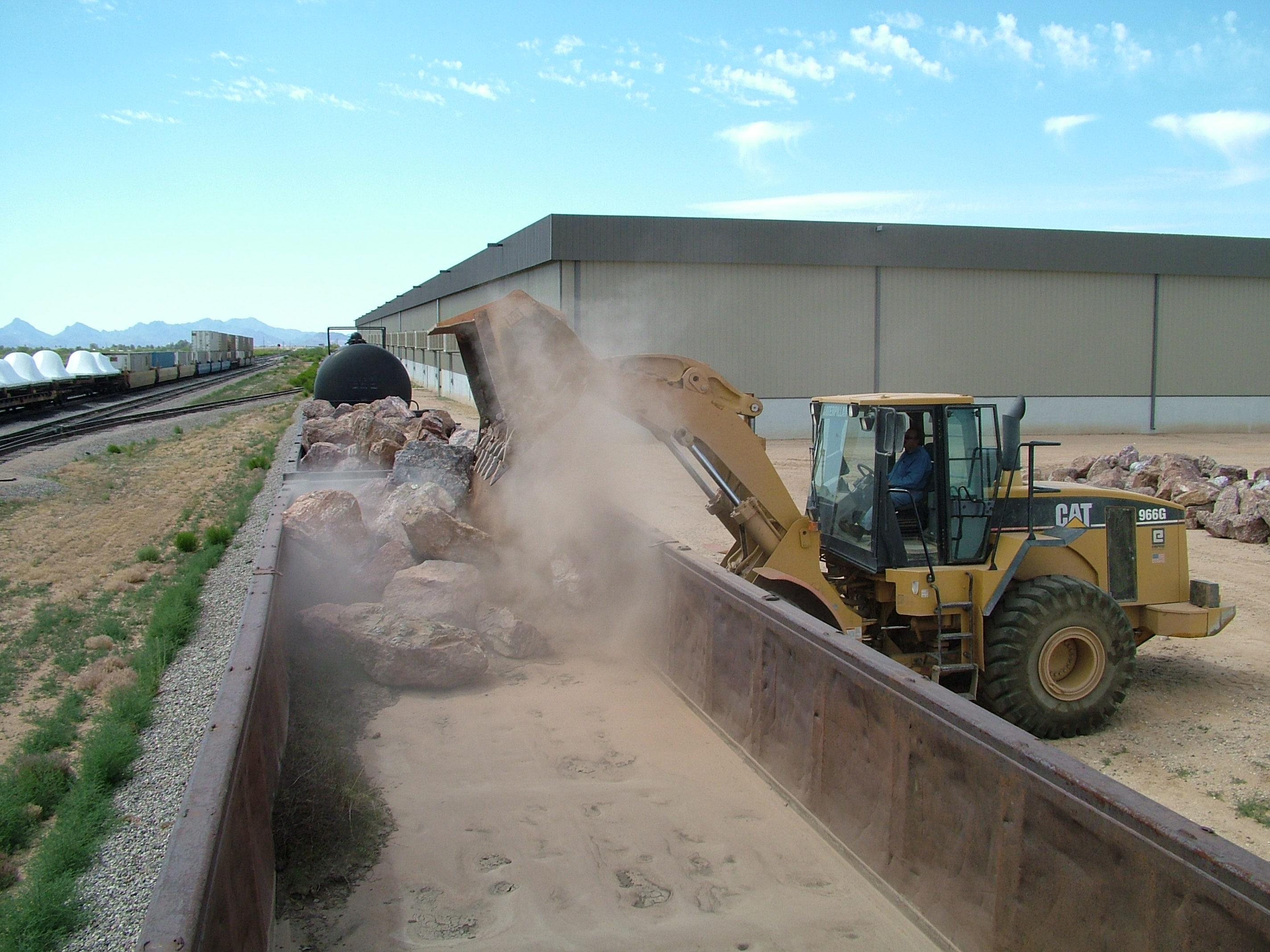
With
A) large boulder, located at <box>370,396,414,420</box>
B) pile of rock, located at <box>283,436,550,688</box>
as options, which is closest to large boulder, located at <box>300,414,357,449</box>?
large boulder, located at <box>370,396,414,420</box>

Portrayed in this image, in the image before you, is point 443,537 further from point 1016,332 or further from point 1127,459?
point 1016,332

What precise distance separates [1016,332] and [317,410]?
21133 millimetres

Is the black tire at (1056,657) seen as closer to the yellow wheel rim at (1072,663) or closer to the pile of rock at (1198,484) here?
the yellow wheel rim at (1072,663)

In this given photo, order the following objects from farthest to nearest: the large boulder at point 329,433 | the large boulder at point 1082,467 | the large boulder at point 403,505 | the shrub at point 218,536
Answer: the large boulder at point 1082,467 → the large boulder at point 329,433 → the shrub at point 218,536 → the large boulder at point 403,505

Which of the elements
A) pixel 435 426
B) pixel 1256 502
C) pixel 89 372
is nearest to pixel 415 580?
pixel 435 426

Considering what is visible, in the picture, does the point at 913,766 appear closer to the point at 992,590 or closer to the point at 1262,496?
the point at 992,590

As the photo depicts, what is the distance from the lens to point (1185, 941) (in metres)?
2.94

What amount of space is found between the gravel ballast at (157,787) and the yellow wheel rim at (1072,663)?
5.31 m

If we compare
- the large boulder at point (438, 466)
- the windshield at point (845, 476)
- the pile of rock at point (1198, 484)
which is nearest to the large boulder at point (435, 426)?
the large boulder at point (438, 466)

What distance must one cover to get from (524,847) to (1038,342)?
29.8 metres

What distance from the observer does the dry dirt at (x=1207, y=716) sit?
608 cm

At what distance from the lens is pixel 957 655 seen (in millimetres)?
7000

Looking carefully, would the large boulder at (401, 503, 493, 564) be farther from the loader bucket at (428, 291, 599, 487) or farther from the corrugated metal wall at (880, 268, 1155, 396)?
the corrugated metal wall at (880, 268, 1155, 396)

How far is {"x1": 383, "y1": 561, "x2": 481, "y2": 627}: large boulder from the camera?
7.62 m
